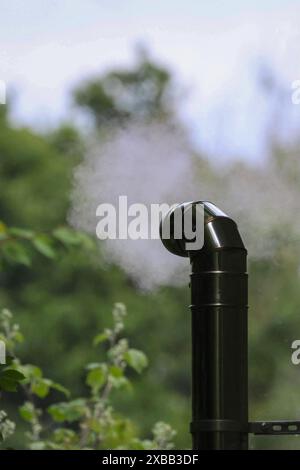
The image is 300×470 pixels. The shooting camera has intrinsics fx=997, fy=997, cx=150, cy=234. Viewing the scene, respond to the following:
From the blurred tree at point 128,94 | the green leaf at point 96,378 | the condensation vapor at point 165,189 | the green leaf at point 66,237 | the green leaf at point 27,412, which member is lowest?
the green leaf at point 27,412

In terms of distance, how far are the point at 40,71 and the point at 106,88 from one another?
2.92 ft

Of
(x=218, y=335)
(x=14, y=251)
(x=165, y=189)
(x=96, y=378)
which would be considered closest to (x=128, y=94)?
(x=165, y=189)

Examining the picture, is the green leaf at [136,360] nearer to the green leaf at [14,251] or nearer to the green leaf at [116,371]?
the green leaf at [116,371]

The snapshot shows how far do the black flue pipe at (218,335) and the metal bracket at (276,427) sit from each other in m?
Answer: 0.02

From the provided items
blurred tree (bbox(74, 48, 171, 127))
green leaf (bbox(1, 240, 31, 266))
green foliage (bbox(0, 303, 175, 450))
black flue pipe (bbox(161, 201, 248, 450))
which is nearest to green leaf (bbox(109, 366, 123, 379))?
green foliage (bbox(0, 303, 175, 450))

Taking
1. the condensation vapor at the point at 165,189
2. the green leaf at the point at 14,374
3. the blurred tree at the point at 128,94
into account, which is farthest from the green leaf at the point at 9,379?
the blurred tree at the point at 128,94

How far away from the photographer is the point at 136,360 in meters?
1.78

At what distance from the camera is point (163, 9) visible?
11.2 meters

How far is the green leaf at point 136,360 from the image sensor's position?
1.76m

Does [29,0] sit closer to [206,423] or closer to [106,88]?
[106,88]

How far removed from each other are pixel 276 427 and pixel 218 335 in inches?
5.3

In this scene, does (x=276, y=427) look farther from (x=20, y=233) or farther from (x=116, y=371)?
(x=20, y=233)
